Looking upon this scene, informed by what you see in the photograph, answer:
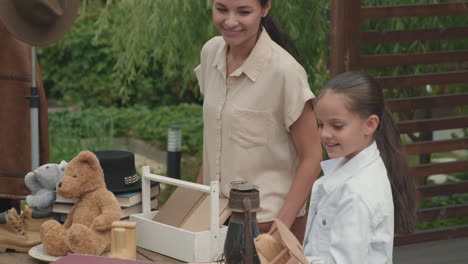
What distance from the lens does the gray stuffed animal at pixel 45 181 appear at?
295 centimetres

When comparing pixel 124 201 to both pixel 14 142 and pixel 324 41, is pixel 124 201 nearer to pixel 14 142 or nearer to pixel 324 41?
pixel 14 142

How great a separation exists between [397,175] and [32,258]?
116cm

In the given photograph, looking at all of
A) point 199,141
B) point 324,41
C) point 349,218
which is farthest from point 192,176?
point 349,218

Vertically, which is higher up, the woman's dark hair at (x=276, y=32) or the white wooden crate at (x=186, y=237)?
the woman's dark hair at (x=276, y=32)

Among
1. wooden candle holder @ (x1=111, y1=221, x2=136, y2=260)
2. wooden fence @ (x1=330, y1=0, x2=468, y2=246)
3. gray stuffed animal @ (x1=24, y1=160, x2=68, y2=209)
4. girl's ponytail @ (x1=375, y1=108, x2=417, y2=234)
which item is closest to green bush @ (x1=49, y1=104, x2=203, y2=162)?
wooden fence @ (x1=330, y1=0, x2=468, y2=246)

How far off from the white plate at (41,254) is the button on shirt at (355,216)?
786 millimetres

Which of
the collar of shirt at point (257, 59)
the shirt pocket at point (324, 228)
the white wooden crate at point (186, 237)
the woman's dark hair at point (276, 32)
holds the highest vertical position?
the woman's dark hair at point (276, 32)

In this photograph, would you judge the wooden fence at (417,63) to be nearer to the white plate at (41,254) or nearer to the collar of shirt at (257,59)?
the collar of shirt at (257,59)

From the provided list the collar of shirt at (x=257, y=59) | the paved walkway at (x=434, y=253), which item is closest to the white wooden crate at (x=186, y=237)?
the collar of shirt at (x=257, y=59)

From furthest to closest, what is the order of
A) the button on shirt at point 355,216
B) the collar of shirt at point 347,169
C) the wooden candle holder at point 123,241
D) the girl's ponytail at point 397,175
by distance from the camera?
the wooden candle holder at point 123,241 < the girl's ponytail at point 397,175 < the collar of shirt at point 347,169 < the button on shirt at point 355,216

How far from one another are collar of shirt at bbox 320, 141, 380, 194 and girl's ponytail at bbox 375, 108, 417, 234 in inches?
3.9

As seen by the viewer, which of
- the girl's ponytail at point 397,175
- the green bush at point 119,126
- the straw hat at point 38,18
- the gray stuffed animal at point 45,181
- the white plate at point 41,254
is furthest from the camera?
the green bush at point 119,126

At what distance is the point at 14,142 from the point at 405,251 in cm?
258

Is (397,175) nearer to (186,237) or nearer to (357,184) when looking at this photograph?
(357,184)
